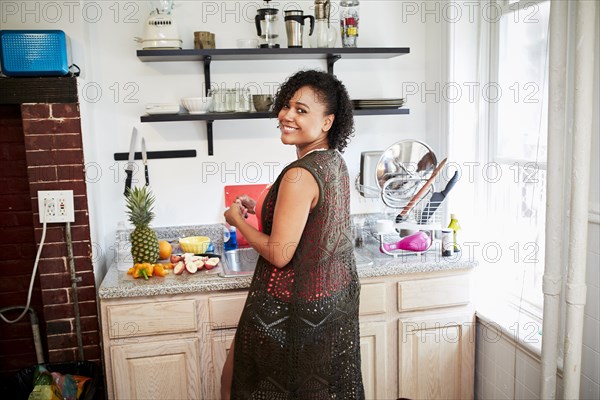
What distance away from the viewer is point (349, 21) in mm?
2588

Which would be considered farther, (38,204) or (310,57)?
(310,57)

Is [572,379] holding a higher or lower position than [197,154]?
lower

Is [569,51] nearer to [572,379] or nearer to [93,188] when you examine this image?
[572,379]

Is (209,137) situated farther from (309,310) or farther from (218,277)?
(309,310)

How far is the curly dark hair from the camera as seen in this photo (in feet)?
5.83

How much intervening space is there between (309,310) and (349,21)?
58.6 inches

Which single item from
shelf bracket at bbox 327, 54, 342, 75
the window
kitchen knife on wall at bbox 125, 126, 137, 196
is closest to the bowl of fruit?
kitchen knife on wall at bbox 125, 126, 137, 196

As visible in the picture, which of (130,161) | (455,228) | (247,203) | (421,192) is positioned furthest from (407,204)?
(130,161)

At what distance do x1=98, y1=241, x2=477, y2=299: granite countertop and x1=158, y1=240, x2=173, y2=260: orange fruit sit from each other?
0.65 feet

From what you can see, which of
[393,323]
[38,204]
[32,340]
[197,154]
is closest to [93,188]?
[38,204]

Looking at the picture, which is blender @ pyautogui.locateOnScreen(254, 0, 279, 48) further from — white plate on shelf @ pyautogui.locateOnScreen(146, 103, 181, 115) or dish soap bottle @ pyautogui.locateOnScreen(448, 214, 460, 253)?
dish soap bottle @ pyautogui.locateOnScreen(448, 214, 460, 253)

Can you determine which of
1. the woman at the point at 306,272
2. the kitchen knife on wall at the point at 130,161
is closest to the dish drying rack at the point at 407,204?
the woman at the point at 306,272

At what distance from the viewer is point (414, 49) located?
285 cm

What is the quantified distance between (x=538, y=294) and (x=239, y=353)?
1274 mm
